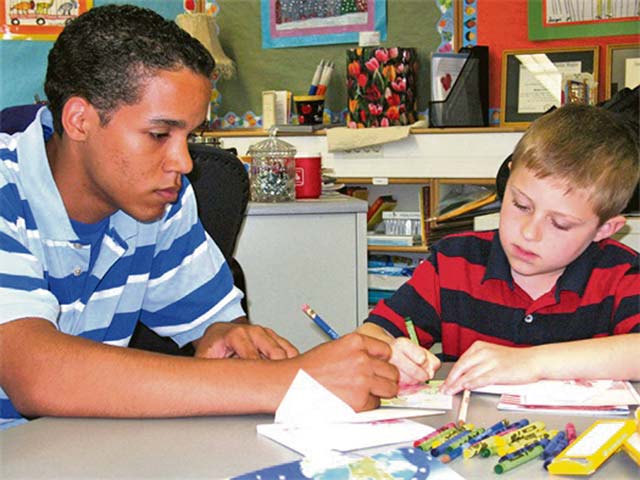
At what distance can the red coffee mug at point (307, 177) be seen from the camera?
2.45 m

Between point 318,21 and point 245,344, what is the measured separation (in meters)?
2.86

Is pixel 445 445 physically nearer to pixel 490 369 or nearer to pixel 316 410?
pixel 316 410

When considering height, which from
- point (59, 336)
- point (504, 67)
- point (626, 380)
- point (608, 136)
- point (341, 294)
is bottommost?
point (341, 294)

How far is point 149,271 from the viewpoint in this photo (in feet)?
4.25

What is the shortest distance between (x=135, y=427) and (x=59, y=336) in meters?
0.15

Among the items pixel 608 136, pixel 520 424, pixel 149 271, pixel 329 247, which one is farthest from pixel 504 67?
pixel 520 424

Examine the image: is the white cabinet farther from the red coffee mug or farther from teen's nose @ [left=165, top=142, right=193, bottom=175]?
teen's nose @ [left=165, top=142, right=193, bottom=175]

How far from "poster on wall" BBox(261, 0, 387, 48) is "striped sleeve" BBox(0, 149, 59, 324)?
2.76 metres

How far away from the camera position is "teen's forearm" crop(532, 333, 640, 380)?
1044 millimetres

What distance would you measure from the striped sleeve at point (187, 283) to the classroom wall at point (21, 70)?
259 cm

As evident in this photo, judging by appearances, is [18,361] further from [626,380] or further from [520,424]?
[626,380]

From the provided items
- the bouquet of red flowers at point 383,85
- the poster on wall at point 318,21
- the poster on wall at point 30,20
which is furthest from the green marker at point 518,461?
the poster on wall at point 30,20

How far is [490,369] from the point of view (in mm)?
1024

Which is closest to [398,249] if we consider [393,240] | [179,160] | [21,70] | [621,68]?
[393,240]
